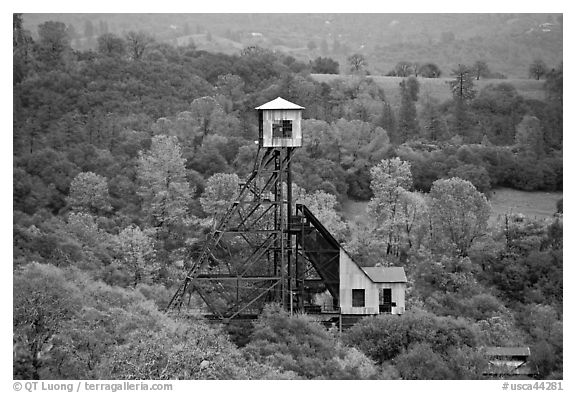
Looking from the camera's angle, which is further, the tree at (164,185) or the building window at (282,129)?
→ the tree at (164,185)

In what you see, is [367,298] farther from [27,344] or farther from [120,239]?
[120,239]

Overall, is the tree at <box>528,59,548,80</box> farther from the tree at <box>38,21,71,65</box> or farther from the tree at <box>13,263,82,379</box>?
the tree at <box>13,263,82,379</box>

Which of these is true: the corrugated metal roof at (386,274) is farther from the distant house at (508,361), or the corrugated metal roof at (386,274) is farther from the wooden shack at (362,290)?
the distant house at (508,361)

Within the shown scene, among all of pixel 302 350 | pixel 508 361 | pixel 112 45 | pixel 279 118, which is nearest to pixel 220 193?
pixel 279 118

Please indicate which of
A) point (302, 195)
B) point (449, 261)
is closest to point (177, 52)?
point (302, 195)

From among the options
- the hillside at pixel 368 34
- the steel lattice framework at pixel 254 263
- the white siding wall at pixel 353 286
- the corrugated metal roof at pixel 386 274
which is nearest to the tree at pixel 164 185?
the steel lattice framework at pixel 254 263

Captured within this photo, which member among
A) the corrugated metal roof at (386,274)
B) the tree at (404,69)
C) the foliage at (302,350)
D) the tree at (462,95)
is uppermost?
the tree at (404,69)
